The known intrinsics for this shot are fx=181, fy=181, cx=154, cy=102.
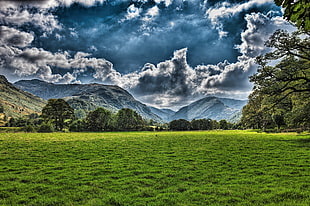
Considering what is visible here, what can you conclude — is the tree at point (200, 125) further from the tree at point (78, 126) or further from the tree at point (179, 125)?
the tree at point (78, 126)

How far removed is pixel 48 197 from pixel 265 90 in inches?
1257

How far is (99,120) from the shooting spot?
106m

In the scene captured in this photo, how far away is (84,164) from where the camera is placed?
16.5m

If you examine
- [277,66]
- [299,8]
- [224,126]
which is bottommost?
[224,126]

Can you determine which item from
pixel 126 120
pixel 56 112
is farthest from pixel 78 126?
pixel 126 120

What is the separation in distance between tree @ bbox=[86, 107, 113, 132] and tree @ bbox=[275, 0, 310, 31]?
10777 cm

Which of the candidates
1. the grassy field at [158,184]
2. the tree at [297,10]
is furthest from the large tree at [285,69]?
the tree at [297,10]

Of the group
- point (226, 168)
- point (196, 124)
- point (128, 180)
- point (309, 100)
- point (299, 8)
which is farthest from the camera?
point (196, 124)

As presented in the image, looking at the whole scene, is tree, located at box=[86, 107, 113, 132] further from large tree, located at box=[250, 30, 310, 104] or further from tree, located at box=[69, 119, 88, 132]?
large tree, located at box=[250, 30, 310, 104]

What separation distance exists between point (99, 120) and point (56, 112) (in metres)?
23.6

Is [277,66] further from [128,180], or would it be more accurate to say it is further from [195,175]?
[128,180]

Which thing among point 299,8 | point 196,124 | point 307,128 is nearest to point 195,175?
point 299,8

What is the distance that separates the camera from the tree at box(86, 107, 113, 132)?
104 meters

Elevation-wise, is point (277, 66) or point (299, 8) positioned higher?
point (277, 66)
